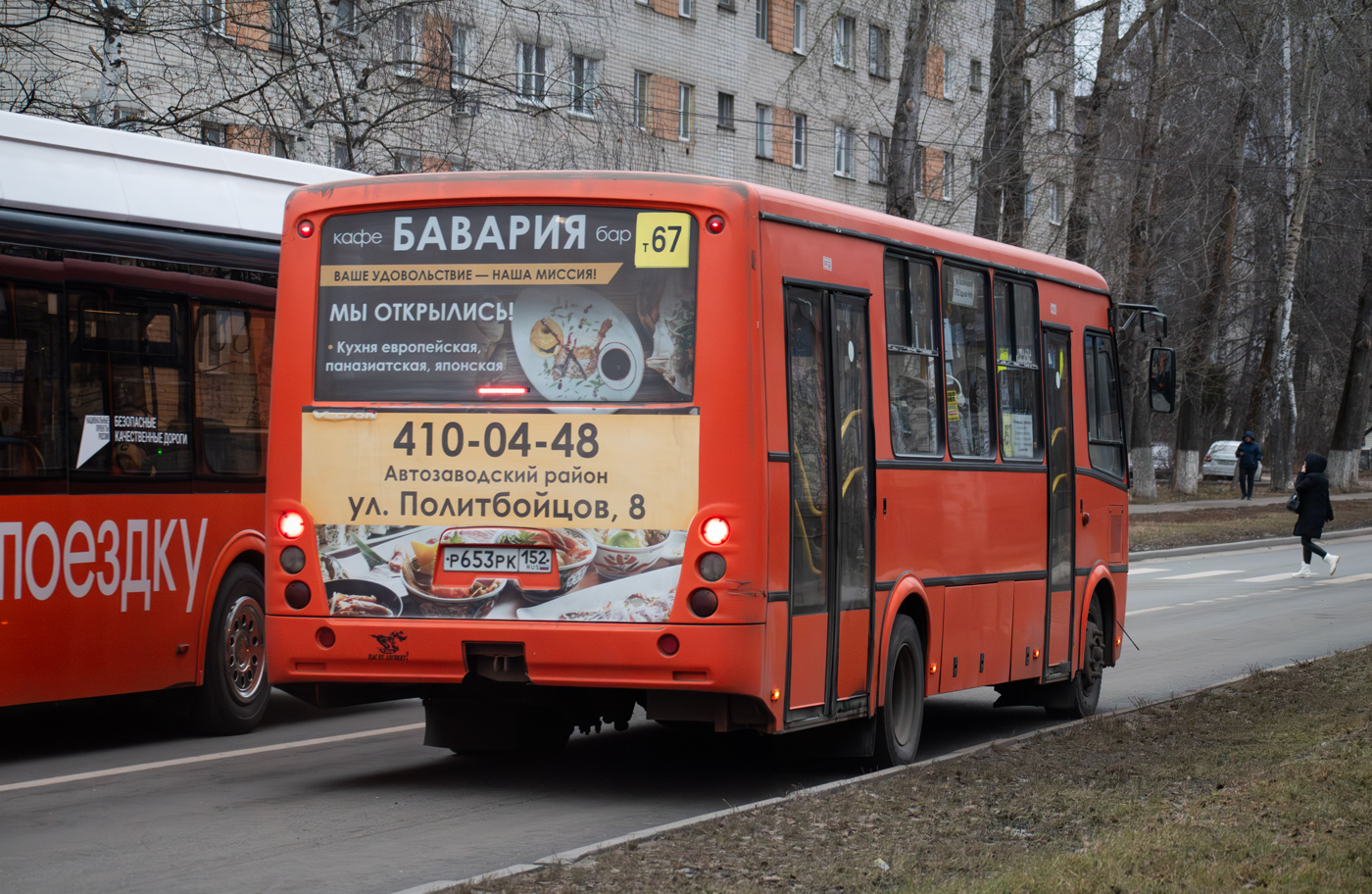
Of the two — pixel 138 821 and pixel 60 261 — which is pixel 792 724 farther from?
pixel 60 261

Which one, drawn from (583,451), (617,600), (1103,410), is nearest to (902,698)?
(617,600)

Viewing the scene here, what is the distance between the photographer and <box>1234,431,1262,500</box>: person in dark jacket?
49219 mm

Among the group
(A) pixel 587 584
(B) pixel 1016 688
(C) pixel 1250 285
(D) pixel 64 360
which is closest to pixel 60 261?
(D) pixel 64 360

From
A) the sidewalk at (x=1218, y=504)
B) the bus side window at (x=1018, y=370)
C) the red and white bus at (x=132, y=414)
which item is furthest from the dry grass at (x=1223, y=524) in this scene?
the red and white bus at (x=132, y=414)

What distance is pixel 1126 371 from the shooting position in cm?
4191

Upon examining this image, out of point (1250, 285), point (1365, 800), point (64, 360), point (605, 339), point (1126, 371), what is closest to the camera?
point (1365, 800)

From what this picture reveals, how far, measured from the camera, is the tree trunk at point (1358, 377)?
162ft

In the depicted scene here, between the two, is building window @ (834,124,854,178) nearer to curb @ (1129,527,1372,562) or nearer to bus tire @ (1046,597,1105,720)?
curb @ (1129,527,1372,562)

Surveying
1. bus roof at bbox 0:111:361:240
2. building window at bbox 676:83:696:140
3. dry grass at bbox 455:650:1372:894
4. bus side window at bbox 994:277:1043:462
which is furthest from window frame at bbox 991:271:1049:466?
building window at bbox 676:83:696:140

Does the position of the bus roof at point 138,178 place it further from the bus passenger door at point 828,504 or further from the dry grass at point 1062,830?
the dry grass at point 1062,830

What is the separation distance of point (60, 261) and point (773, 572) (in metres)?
4.31

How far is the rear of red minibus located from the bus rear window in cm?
1

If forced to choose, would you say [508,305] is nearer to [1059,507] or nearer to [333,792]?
[333,792]

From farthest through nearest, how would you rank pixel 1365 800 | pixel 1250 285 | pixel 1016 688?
pixel 1250 285 → pixel 1016 688 → pixel 1365 800
